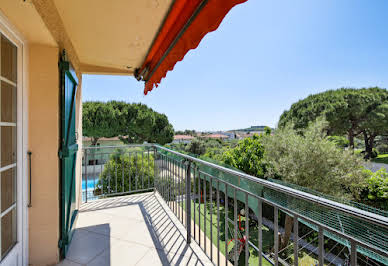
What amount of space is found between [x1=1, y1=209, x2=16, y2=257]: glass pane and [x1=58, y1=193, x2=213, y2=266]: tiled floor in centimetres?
57

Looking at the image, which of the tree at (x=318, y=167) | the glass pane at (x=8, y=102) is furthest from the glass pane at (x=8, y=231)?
the tree at (x=318, y=167)

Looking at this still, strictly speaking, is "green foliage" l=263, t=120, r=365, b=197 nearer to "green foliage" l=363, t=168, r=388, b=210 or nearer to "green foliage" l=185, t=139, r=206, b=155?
"green foliage" l=363, t=168, r=388, b=210

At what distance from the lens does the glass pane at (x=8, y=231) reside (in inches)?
50.0

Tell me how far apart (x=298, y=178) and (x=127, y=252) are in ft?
24.6

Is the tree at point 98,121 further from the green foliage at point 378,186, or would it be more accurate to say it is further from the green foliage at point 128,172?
the green foliage at point 378,186

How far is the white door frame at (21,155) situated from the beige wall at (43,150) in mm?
49

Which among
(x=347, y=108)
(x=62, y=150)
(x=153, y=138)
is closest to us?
(x=62, y=150)

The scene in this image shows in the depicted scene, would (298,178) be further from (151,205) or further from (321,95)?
(321,95)

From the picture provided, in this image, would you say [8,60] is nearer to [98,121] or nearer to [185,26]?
[185,26]

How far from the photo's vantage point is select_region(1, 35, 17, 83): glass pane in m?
1.26

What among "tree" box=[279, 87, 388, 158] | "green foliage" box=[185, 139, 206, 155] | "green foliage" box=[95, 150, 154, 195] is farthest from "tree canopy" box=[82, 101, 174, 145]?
"tree" box=[279, 87, 388, 158]

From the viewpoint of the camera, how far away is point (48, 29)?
1.43 m

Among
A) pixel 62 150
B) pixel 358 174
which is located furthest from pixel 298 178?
pixel 62 150

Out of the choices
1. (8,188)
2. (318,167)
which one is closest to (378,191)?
(318,167)
